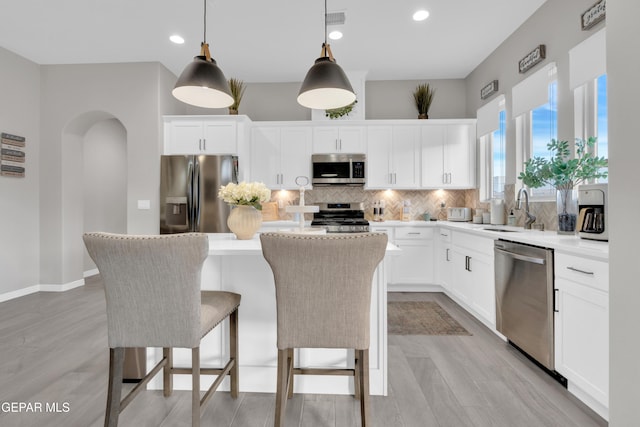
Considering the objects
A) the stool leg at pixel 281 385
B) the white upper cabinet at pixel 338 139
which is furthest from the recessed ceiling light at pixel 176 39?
the stool leg at pixel 281 385

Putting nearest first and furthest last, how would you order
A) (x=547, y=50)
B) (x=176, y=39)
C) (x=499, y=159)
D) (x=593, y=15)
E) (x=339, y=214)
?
1. (x=593, y=15)
2. (x=547, y=50)
3. (x=176, y=39)
4. (x=499, y=159)
5. (x=339, y=214)

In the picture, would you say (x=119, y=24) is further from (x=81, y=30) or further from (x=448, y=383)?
(x=448, y=383)

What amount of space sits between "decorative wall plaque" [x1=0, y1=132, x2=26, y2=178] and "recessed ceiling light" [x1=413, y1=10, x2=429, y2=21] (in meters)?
4.91

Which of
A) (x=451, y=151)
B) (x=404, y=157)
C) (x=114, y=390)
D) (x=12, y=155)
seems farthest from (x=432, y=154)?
(x=12, y=155)

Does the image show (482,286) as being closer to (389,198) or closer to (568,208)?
(568,208)

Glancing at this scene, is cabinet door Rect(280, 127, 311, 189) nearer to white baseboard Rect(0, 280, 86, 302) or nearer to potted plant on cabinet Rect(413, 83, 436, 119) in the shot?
potted plant on cabinet Rect(413, 83, 436, 119)

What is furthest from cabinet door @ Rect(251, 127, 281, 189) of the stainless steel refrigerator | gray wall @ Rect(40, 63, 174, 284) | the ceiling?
gray wall @ Rect(40, 63, 174, 284)

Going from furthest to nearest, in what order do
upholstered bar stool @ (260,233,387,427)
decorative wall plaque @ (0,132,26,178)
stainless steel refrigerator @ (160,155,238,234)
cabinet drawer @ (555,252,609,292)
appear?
stainless steel refrigerator @ (160,155,238,234)
decorative wall plaque @ (0,132,26,178)
cabinet drawer @ (555,252,609,292)
upholstered bar stool @ (260,233,387,427)

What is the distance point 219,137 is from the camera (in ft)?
14.4

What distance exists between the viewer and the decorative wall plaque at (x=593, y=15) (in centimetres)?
234

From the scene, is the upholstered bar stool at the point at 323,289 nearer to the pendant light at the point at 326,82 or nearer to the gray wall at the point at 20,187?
the pendant light at the point at 326,82

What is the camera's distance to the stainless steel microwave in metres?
4.64

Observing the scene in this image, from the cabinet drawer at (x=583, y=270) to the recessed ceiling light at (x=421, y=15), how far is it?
2636 millimetres

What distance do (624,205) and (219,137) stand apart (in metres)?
4.32
